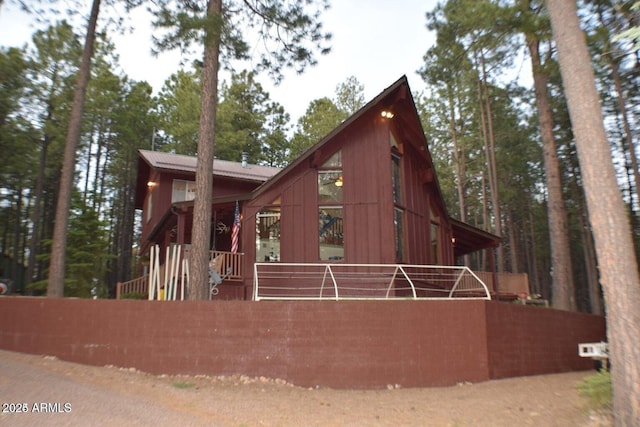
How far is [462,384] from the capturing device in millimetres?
8203

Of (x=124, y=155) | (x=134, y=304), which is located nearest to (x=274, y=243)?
(x=134, y=304)

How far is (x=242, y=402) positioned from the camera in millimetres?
6785

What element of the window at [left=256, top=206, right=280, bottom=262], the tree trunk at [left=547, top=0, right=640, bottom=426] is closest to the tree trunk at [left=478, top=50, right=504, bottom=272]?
the window at [left=256, top=206, right=280, bottom=262]

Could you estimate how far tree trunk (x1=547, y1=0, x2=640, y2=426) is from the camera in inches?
206

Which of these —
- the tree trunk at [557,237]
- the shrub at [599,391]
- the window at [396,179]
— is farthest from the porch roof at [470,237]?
the shrub at [599,391]

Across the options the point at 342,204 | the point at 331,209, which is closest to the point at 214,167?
the point at 331,209

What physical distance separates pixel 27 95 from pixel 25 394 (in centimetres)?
2045

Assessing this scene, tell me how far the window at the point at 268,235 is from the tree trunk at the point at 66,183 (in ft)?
14.9

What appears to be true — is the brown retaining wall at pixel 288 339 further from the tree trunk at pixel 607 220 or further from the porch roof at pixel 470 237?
the porch roof at pixel 470 237

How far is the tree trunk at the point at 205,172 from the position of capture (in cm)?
948

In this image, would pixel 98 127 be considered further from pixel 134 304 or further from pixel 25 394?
pixel 25 394

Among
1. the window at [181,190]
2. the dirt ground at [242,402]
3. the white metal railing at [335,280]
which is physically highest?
the window at [181,190]

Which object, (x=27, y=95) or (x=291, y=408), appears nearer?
(x=291, y=408)

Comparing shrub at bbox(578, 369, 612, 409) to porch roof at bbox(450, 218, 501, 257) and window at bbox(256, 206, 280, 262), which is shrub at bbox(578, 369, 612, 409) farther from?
porch roof at bbox(450, 218, 501, 257)
